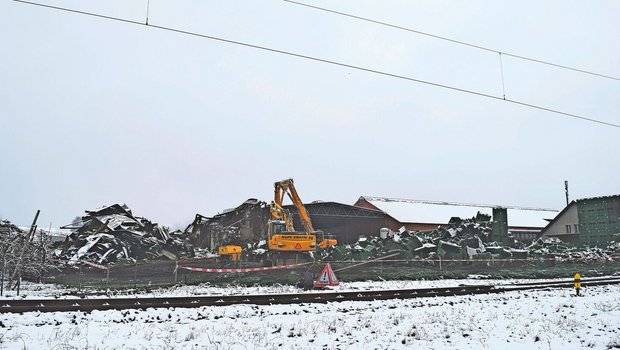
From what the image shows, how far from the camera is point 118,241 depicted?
29.2 metres

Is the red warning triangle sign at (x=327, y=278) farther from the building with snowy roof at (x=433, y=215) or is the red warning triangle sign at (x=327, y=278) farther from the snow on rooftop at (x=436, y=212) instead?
the snow on rooftop at (x=436, y=212)

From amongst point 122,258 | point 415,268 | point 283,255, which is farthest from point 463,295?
point 122,258

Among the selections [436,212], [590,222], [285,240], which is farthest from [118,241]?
[590,222]

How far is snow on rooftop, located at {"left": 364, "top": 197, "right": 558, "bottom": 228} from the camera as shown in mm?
55188

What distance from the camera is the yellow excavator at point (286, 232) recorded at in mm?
29672

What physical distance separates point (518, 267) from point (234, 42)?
26.4 meters

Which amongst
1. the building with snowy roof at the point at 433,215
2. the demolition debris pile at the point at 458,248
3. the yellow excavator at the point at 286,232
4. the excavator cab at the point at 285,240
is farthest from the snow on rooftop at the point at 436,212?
the excavator cab at the point at 285,240

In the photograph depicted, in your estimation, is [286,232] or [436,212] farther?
[436,212]

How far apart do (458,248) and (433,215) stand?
2855cm

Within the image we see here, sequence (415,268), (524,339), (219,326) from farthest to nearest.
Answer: (415,268) < (219,326) < (524,339)

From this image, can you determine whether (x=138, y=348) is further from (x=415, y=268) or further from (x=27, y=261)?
(x=415, y=268)

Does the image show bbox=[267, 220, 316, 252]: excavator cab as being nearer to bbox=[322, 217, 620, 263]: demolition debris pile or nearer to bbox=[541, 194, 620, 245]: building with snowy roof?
bbox=[322, 217, 620, 263]: demolition debris pile

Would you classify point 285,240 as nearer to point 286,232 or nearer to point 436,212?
point 286,232

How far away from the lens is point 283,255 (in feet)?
99.3
